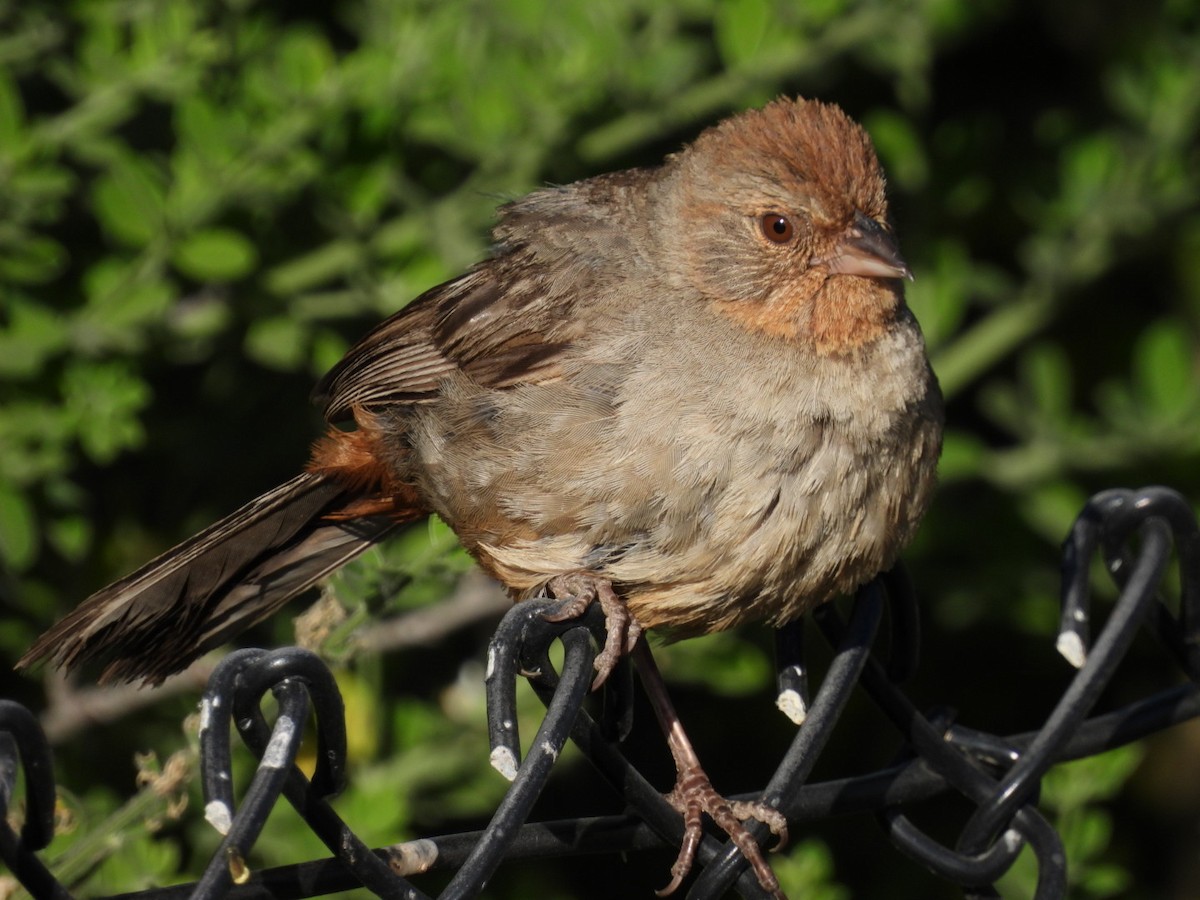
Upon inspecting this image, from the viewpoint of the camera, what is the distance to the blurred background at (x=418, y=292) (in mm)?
3779

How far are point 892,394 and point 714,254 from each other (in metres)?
0.61

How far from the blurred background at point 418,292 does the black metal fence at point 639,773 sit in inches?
31.5

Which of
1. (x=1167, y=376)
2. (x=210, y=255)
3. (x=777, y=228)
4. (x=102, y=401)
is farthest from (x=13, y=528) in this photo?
(x=1167, y=376)

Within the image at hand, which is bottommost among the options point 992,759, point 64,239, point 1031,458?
point 1031,458

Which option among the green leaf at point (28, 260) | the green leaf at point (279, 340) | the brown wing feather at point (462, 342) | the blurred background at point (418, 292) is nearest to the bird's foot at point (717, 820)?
the blurred background at point (418, 292)

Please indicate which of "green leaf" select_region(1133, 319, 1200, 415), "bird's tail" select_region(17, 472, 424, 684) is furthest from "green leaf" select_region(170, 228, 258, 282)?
"green leaf" select_region(1133, 319, 1200, 415)

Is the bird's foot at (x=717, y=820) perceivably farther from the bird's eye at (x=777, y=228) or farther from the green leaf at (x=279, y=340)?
the green leaf at (x=279, y=340)

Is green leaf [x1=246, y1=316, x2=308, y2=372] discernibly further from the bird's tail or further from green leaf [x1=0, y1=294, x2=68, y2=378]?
green leaf [x1=0, y1=294, x2=68, y2=378]

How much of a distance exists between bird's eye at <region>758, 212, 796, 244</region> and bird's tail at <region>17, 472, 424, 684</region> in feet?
3.55

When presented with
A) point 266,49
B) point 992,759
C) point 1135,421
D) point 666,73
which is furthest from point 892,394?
point 266,49

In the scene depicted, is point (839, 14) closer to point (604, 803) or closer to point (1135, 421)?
point (1135, 421)

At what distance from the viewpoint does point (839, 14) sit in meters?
4.34

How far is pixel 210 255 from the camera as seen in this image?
3.84 metres

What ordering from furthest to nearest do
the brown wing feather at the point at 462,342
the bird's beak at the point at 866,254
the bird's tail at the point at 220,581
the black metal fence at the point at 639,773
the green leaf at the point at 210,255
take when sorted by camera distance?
1. the green leaf at the point at 210,255
2. the brown wing feather at the point at 462,342
3. the bird's beak at the point at 866,254
4. the bird's tail at the point at 220,581
5. the black metal fence at the point at 639,773
